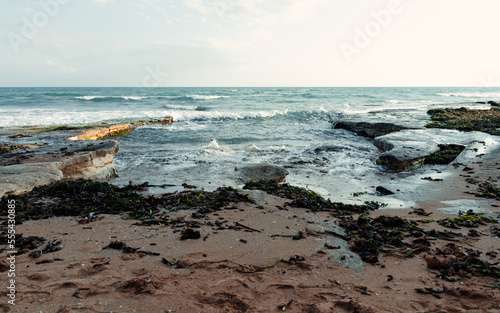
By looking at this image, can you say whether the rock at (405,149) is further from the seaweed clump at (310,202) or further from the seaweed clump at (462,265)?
the seaweed clump at (462,265)

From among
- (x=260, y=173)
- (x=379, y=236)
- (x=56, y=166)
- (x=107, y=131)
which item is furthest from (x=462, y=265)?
(x=107, y=131)

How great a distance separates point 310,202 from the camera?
207 inches

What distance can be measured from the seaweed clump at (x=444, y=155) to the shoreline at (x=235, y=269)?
4.91 meters

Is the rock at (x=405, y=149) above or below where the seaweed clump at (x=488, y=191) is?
above

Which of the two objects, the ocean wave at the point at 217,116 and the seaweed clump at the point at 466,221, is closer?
the seaweed clump at the point at 466,221

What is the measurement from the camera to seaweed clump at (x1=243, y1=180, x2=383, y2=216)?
5066 mm

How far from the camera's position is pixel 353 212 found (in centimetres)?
505

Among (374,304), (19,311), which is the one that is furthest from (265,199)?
(19,311)

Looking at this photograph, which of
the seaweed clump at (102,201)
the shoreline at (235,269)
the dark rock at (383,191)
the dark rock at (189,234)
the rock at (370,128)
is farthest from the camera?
the rock at (370,128)

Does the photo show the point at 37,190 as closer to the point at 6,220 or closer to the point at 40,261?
the point at 6,220

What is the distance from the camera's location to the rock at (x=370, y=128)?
14.5 meters

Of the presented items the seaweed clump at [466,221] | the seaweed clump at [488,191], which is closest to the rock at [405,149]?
the seaweed clump at [488,191]

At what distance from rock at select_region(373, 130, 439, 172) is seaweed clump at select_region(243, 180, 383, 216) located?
3611mm

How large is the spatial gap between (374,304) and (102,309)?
90.6 inches
